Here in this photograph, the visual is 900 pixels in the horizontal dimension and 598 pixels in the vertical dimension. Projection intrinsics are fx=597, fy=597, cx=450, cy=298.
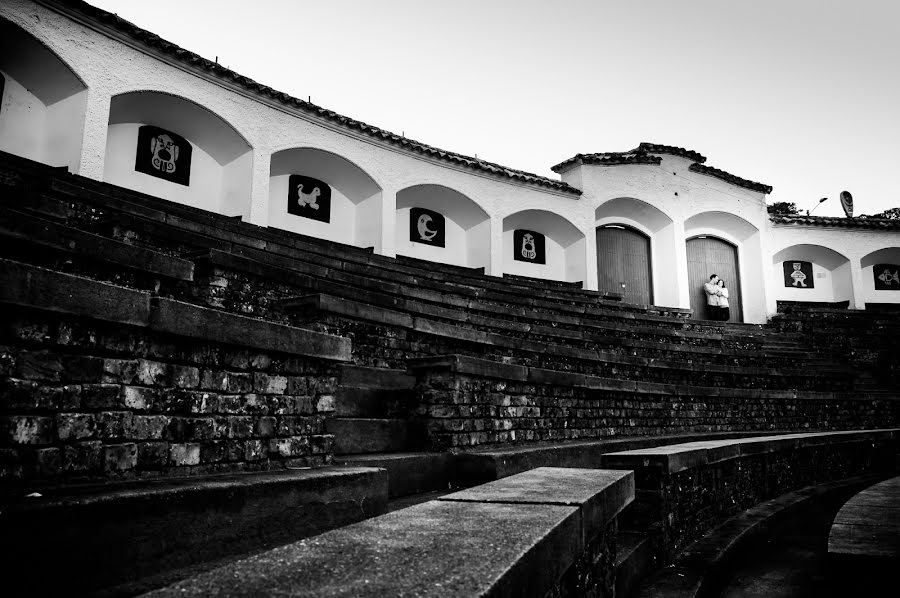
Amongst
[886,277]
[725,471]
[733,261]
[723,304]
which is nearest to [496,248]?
[723,304]

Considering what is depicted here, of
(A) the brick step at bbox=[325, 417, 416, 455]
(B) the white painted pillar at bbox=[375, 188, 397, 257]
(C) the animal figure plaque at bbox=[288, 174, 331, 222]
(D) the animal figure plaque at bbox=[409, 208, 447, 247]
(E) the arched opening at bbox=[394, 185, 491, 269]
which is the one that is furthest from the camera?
(D) the animal figure plaque at bbox=[409, 208, 447, 247]

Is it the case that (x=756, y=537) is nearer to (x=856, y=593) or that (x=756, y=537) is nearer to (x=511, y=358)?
(x=856, y=593)

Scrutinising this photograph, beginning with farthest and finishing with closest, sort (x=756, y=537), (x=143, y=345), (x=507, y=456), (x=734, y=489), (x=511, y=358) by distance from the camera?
(x=511, y=358) → (x=734, y=489) → (x=756, y=537) → (x=507, y=456) → (x=143, y=345)

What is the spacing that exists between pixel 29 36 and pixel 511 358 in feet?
28.2

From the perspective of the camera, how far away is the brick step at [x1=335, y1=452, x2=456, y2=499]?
368 centimetres

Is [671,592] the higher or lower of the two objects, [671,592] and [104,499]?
the lower

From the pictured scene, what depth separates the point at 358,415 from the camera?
14.9 feet

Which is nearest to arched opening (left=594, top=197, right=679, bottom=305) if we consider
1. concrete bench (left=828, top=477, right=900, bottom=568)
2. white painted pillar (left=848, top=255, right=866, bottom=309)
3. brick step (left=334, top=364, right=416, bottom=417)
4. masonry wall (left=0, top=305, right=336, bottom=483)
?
white painted pillar (left=848, top=255, right=866, bottom=309)

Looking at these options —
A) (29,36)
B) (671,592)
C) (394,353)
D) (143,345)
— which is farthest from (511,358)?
(29,36)

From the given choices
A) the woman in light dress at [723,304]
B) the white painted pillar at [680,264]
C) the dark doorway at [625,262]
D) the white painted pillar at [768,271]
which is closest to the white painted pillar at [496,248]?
the dark doorway at [625,262]

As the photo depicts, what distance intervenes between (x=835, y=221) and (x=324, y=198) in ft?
57.1

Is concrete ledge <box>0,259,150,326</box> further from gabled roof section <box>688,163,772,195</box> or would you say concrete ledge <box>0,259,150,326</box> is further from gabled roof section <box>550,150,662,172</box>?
gabled roof section <box>688,163,772,195</box>

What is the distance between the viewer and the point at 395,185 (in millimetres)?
14211

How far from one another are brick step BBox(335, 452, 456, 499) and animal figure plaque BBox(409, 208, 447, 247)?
39.1 feet
